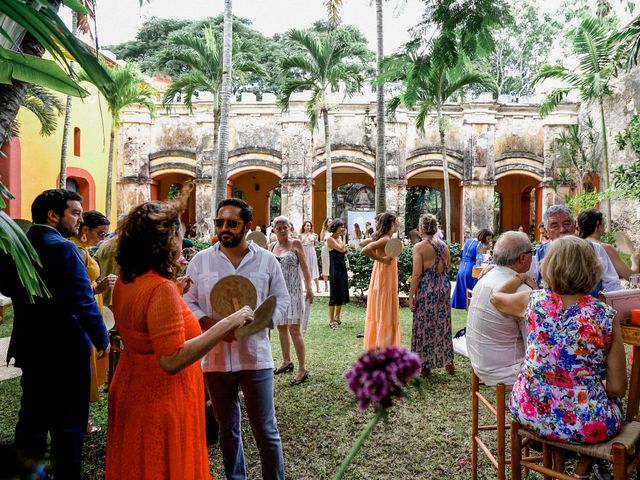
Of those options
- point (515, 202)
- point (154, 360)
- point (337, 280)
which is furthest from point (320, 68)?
point (154, 360)

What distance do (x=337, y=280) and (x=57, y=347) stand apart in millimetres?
5829

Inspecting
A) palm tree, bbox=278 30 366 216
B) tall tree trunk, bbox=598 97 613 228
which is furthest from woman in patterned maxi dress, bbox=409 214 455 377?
tall tree trunk, bbox=598 97 613 228

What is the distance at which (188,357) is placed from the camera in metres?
1.83

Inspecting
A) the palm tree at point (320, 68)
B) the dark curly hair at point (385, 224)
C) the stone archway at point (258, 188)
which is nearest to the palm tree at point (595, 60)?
the palm tree at point (320, 68)

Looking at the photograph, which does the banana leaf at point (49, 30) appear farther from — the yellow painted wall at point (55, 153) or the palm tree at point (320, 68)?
the palm tree at point (320, 68)

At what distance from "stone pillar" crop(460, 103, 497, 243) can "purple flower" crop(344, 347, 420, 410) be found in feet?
55.6

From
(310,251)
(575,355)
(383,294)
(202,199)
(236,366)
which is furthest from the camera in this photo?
(202,199)

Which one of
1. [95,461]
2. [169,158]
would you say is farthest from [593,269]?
[169,158]

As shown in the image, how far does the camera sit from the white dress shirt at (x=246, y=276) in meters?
2.68

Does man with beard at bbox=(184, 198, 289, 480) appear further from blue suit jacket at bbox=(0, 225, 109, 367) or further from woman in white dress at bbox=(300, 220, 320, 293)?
woman in white dress at bbox=(300, 220, 320, 293)

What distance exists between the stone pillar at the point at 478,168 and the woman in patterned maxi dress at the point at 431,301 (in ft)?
40.3

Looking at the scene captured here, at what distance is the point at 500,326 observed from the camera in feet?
9.96

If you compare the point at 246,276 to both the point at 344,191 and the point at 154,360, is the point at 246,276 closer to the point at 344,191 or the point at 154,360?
the point at 154,360

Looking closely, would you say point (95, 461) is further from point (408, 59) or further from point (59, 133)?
point (59, 133)
